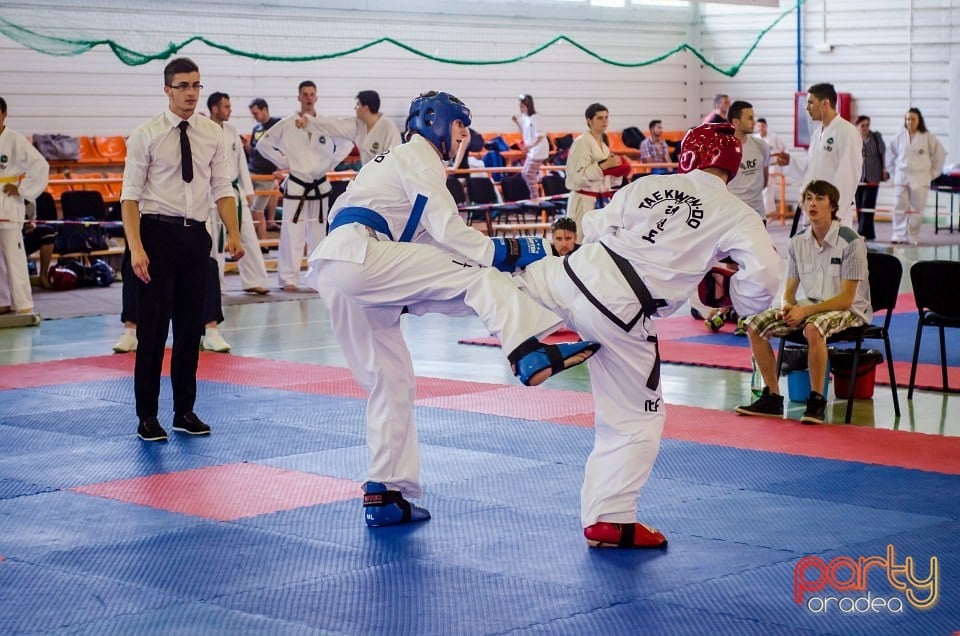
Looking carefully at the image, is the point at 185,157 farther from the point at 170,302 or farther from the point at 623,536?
the point at 623,536

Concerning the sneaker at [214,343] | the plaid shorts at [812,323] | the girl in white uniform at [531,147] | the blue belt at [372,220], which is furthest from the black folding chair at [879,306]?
the girl in white uniform at [531,147]

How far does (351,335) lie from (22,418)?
3.10 metres

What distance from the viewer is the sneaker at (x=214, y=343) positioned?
9242 mm

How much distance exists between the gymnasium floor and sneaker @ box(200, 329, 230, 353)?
1.52 metres

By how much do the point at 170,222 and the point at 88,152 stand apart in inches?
429

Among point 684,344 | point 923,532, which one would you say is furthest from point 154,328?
point 684,344

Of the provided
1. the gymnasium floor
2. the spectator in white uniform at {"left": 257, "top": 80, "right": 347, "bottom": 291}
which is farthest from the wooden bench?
the gymnasium floor

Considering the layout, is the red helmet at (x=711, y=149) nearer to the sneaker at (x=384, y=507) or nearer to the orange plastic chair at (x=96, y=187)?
the sneaker at (x=384, y=507)

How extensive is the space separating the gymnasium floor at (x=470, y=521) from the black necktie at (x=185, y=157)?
4.30 feet

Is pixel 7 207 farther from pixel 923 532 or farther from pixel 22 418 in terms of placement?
pixel 923 532

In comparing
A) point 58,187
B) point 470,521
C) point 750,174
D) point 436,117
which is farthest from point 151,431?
point 58,187

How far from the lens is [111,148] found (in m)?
16.5

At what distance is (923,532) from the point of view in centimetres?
439

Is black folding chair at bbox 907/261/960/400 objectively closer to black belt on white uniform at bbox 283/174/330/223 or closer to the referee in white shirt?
the referee in white shirt
